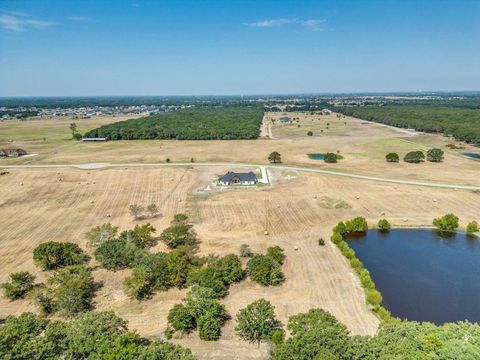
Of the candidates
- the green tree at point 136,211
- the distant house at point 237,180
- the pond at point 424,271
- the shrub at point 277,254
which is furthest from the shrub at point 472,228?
the green tree at point 136,211

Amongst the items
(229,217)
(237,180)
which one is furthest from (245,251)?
(237,180)

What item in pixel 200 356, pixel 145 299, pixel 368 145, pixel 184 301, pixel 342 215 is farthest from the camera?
pixel 368 145

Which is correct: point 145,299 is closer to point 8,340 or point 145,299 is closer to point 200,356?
→ point 200,356

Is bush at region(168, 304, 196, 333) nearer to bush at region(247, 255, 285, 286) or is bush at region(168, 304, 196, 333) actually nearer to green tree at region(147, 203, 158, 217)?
bush at region(247, 255, 285, 286)

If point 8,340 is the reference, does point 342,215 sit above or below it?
below

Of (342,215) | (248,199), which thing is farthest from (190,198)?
(342,215)

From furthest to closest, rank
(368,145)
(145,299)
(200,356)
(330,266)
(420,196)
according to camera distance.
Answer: (368,145)
(420,196)
(330,266)
(145,299)
(200,356)
